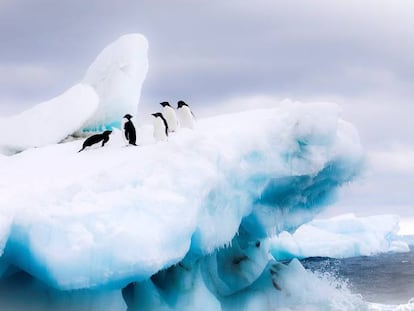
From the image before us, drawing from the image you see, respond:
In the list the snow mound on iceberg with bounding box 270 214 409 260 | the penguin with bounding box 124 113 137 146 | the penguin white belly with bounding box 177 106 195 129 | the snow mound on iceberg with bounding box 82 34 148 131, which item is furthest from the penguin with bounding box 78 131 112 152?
the snow mound on iceberg with bounding box 270 214 409 260

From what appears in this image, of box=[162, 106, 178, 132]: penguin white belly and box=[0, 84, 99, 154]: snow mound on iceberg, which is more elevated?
box=[162, 106, 178, 132]: penguin white belly

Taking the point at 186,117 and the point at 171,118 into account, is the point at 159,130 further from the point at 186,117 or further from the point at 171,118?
the point at 186,117

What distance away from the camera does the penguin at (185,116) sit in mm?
12180

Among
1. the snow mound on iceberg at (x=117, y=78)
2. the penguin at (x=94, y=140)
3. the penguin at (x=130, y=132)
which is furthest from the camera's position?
the snow mound on iceberg at (x=117, y=78)

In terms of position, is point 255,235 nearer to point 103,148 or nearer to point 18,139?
point 103,148

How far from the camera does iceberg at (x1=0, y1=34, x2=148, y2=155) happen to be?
47.5ft

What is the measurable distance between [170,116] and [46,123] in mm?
3756

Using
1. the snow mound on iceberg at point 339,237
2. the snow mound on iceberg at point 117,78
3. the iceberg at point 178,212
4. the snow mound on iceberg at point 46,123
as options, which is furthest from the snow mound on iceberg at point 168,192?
the snow mound on iceberg at point 339,237

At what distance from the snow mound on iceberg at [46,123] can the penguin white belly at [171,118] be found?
320 cm

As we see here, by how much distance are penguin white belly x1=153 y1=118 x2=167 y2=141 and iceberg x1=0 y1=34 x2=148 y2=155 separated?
4.03 metres

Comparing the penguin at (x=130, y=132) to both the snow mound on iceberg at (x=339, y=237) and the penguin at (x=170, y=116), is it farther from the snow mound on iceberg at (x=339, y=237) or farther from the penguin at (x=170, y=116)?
the snow mound on iceberg at (x=339, y=237)

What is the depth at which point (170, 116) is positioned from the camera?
11.9m

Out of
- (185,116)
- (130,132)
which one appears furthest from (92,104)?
(130,132)

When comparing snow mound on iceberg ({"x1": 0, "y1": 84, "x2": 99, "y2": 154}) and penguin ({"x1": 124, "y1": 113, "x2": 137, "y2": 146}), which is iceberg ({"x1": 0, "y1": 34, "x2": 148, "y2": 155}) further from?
penguin ({"x1": 124, "y1": 113, "x2": 137, "y2": 146})
